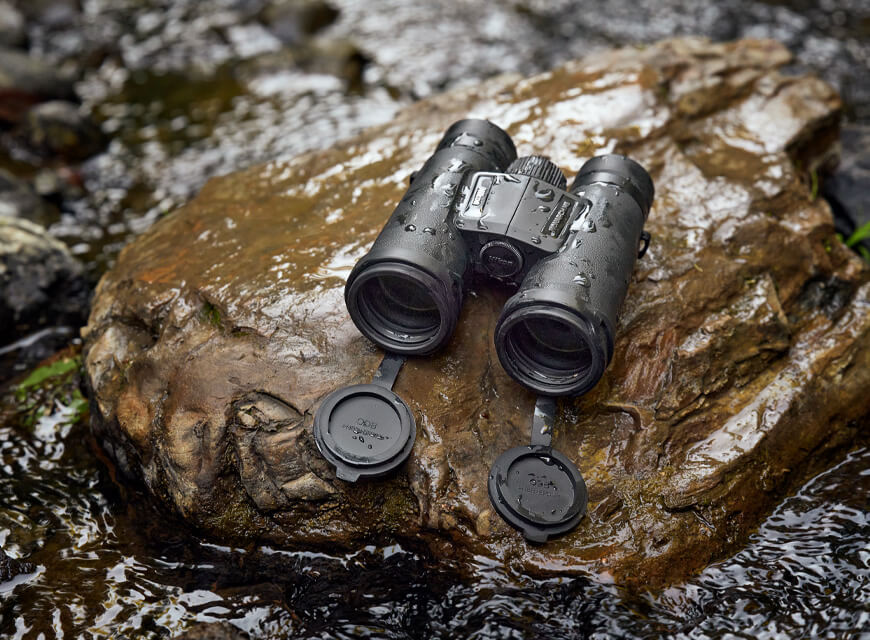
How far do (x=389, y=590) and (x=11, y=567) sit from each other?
1900 millimetres

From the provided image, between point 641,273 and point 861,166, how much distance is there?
3098 millimetres

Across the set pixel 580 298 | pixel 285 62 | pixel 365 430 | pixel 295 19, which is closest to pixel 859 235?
pixel 580 298

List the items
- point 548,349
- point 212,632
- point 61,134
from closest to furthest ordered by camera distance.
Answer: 1. point 212,632
2. point 548,349
3. point 61,134

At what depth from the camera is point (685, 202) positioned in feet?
17.2

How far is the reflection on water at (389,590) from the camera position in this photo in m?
3.76

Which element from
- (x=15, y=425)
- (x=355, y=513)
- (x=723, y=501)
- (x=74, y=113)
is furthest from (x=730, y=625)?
(x=74, y=113)

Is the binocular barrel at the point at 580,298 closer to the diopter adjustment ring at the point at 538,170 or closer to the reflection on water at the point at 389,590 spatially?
the diopter adjustment ring at the point at 538,170

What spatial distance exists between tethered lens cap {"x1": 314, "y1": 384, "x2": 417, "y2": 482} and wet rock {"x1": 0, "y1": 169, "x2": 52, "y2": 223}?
4.50 meters

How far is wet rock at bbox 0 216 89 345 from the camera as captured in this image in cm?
589

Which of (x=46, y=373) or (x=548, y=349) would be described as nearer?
(x=548, y=349)

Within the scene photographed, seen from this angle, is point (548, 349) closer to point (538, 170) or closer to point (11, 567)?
point (538, 170)

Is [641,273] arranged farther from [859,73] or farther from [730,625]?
[859,73]

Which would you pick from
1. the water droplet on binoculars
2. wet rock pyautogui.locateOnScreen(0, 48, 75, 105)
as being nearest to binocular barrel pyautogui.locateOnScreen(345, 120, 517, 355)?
the water droplet on binoculars

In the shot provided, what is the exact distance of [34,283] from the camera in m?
5.97
